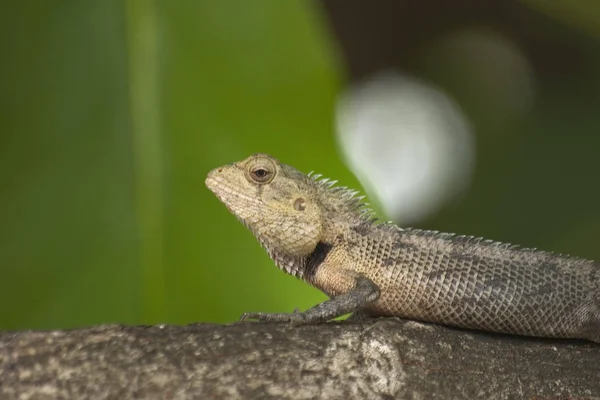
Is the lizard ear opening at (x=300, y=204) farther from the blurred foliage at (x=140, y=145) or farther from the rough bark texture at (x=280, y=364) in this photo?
the rough bark texture at (x=280, y=364)

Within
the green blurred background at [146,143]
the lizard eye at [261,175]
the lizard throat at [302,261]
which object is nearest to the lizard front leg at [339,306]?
the lizard throat at [302,261]

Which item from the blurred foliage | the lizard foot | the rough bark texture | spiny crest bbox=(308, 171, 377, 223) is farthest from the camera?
spiny crest bbox=(308, 171, 377, 223)

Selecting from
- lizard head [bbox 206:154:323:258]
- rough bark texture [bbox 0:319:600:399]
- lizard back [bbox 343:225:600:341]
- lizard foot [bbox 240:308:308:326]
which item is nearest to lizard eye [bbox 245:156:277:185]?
lizard head [bbox 206:154:323:258]

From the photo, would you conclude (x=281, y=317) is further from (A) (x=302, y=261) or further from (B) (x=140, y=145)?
(B) (x=140, y=145)

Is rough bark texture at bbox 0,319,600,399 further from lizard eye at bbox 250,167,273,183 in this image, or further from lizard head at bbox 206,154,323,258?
lizard eye at bbox 250,167,273,183

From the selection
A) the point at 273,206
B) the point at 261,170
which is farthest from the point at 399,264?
the point at 261,170

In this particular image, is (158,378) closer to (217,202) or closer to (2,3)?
(217,202)

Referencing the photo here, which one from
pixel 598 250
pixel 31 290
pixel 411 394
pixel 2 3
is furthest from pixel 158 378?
pixel 598 250

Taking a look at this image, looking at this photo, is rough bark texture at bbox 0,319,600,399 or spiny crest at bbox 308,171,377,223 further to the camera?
spiny crest at bbox 308,171,377,223
